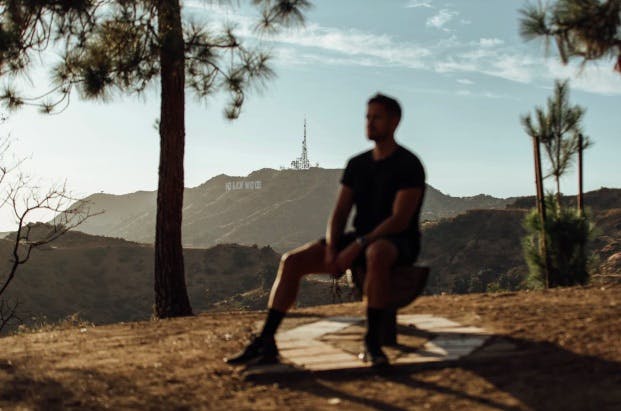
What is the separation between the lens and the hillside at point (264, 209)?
11555cm

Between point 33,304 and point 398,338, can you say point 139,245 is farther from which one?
point 398,338

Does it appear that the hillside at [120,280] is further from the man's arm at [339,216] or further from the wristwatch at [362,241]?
the wristwatch at [362,241]

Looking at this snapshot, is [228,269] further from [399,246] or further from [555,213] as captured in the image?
[399,246]

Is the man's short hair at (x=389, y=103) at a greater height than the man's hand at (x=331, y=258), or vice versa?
the man's short hair at (x=389, y=103)

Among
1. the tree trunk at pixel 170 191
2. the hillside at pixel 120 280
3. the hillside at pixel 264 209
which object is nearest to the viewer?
the tree trunk at pixel 170 191

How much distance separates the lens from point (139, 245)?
58062 mm

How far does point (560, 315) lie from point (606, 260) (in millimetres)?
35096

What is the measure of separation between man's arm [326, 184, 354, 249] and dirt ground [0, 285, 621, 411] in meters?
0.76

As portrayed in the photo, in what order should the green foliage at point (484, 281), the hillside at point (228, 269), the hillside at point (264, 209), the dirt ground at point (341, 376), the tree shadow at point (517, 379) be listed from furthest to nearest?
the hillside at point (264, 209) < the hillside at point (228, 269) < the green foliage at point (484, 281) < the dirt ground at point (341, 376) < the tree shadow at point (517, 379)

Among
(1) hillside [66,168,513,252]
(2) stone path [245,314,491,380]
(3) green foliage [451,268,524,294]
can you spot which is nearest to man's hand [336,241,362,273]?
(2) stone path [245,314,491,380]

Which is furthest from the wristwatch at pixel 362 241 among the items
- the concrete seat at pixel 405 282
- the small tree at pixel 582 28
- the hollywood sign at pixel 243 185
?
the hollywood sign at pixel 243 185

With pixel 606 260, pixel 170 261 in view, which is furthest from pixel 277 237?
pixel 170 261

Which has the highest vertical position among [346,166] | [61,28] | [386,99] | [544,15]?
[61,28]

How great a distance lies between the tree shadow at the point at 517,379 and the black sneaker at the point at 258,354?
0.25 meters
